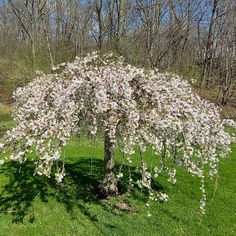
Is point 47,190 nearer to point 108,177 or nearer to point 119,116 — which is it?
point 108,177

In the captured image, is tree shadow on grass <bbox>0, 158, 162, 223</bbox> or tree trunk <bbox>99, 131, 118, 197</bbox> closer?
tree shadow on grass <bbox>0, 158, 162, 223</bbox>

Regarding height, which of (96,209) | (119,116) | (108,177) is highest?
(119,116)

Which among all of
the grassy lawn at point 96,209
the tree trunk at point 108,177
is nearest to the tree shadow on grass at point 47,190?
the grassy lawn at point 96,209

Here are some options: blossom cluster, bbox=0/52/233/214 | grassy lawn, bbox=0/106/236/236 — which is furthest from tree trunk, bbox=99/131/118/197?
blossom cluster, bbox=0/52/233/214

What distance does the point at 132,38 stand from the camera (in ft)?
75.8

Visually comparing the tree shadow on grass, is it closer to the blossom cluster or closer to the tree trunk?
the tree trunk

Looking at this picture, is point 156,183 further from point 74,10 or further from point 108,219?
point 74,10

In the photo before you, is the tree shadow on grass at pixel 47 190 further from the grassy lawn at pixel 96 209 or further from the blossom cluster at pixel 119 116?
the blossom cluster at pixel 119 116

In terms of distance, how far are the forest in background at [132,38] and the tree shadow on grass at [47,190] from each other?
28.1ft

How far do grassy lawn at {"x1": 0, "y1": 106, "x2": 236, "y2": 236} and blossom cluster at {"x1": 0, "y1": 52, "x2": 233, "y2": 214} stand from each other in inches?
35.6

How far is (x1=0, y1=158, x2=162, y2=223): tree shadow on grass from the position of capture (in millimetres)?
6285

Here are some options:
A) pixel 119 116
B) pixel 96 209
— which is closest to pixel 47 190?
pixel 96 209

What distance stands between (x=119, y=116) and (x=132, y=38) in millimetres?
19079

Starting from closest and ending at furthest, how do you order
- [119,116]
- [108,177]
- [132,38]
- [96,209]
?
1. [119,116]
2. [96,209]
3. [108,177]
4. [132,38]
